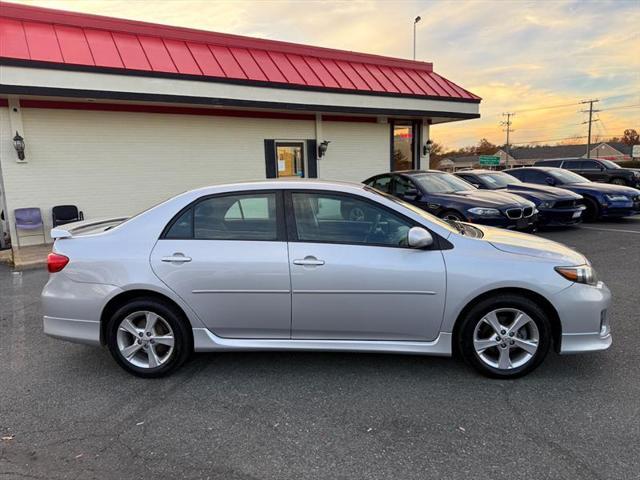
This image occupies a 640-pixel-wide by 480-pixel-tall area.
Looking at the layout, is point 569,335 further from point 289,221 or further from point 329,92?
point 329,92

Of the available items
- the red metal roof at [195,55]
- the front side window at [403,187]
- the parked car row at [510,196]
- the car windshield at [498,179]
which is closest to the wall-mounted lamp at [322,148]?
the red metal roof at [195,55]

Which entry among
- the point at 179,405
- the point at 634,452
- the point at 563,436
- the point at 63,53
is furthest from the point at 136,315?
the point at 63,53

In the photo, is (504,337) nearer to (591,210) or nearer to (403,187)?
(403,187)

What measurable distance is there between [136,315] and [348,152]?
10.6 meters

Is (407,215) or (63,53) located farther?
(63,53)

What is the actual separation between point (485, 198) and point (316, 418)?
22.9ft

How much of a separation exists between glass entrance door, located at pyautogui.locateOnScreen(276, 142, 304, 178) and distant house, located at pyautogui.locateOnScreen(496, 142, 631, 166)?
240 ft

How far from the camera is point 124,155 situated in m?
10.4

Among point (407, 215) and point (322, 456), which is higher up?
point (407, 215)

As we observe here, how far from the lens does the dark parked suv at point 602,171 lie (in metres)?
18.3

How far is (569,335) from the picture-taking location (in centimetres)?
337

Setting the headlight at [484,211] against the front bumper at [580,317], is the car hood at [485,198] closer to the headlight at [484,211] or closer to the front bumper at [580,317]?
the headlight at [484,211]

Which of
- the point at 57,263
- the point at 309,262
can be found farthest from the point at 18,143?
the point at 309,262

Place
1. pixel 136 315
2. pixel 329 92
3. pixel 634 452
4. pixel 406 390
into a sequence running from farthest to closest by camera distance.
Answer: pixel 329 92, pixel 136 315, pixel 406 390, pixel 634 452
